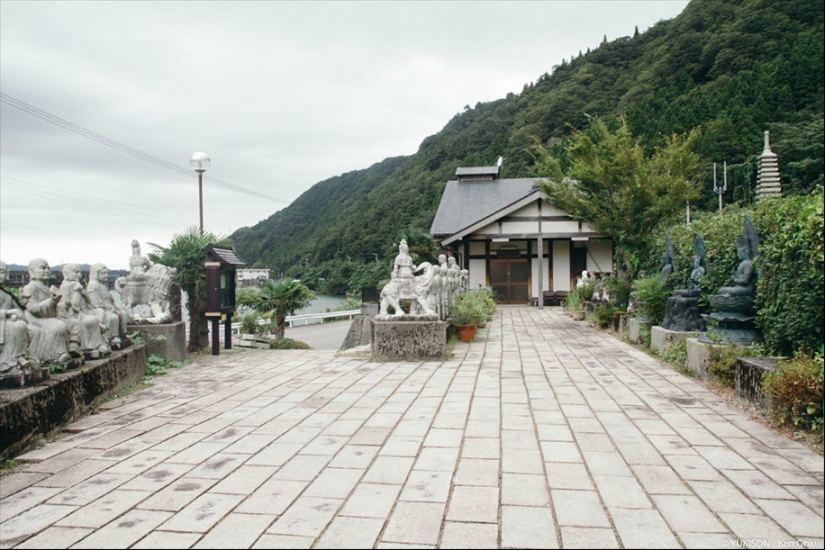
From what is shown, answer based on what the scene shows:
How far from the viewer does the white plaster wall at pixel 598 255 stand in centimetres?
2012

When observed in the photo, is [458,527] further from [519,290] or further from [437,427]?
[519,290]

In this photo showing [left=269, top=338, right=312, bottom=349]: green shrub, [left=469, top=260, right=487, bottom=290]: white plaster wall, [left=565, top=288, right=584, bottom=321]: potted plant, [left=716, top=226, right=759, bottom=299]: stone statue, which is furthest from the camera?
[left=469, top=260, right=487, bottom=290]: white plaster wall

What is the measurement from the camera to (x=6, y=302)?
13.6 ft

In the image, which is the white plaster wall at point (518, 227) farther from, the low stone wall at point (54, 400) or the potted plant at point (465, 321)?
the low stone wall at point (54, 400)

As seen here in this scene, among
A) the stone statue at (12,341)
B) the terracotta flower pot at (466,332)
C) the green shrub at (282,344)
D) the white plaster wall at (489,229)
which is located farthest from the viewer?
the white plaster wall at (489,229)

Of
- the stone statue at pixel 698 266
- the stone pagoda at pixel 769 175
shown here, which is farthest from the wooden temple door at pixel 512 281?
the stone statue at pixel 698 266

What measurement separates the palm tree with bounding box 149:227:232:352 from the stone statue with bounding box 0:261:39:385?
5044 millimetres

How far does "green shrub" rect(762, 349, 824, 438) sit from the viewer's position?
3754 mm

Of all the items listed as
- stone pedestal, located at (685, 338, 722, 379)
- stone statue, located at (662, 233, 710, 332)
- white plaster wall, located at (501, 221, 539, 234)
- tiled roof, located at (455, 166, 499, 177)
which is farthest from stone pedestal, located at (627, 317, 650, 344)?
tiled roof, located at (455, 166, 499, 177)

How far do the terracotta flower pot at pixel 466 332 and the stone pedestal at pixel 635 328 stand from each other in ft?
9.18

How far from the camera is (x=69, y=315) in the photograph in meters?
5.47

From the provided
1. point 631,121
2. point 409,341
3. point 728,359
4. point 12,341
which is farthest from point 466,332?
point 631,121

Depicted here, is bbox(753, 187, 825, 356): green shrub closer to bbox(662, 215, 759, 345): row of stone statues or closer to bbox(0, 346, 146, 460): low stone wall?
bbox(662, 215, 759, 345): row of stone statues

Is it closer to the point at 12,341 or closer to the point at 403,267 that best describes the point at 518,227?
the point at 403,267
